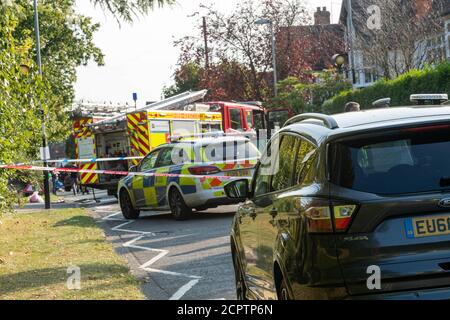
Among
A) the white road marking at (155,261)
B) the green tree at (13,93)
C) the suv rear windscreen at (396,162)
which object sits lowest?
the white road marking at (155,261)

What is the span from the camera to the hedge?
17.2 metres

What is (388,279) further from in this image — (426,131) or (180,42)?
(180,42)

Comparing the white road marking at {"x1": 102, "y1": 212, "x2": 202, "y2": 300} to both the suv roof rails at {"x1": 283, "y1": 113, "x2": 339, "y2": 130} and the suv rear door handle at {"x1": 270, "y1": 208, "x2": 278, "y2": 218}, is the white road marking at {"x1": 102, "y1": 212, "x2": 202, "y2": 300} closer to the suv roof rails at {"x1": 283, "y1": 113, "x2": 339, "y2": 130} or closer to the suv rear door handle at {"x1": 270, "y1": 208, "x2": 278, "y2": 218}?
the suv rear door handle at {"x1": 270, "y1": 208, "x2": 278, "y2": 218}

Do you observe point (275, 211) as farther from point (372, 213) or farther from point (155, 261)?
point (155, 261)

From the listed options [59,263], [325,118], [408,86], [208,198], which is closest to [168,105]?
[408,86]

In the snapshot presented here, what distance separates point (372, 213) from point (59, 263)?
276 inches

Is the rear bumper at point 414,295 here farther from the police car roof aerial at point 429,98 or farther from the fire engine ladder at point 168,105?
the fire engine ladder at point 168,105

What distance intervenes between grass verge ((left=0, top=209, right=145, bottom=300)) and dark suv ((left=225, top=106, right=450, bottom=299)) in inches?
146

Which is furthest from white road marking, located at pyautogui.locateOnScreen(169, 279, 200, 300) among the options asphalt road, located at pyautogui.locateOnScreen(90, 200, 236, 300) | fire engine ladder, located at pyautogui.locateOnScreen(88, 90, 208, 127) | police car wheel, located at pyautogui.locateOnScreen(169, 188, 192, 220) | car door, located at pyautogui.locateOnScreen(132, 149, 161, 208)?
fire engine ladder, located at pyautogui.locateOnScreen(88, 90, 208, 127)

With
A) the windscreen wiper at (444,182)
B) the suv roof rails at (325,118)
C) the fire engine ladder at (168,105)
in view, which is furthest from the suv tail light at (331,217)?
the fire engine ladder at (168,105)

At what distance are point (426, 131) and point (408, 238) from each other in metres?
0.67

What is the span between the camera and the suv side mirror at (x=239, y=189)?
6867 mm

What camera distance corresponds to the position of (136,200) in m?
17.7

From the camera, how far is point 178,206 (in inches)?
640
